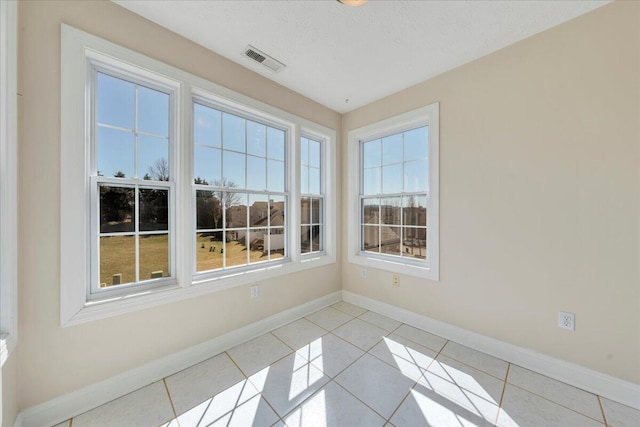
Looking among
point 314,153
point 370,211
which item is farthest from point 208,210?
point 370,211

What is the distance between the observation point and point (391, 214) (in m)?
2.97

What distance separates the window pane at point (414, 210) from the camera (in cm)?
264

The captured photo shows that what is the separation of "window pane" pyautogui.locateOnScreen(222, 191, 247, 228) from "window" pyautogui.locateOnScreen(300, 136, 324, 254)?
793mm

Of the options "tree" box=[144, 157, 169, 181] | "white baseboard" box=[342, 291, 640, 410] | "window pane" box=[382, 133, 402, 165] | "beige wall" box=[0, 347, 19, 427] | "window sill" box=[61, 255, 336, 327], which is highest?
"window pane" box=[382, 133, 402, 165]

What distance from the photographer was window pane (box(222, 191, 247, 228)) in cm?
232

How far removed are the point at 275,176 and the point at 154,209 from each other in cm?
127

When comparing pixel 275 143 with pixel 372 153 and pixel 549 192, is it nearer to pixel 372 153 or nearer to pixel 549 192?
pixel 372 153

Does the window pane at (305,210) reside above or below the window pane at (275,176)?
below

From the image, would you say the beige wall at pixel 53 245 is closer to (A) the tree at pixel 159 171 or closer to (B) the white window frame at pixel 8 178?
(B) the white window frame at pixel 8 178

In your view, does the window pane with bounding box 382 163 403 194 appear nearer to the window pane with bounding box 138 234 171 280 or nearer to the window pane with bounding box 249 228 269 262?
the window pane with bounding box 249 228 269 262

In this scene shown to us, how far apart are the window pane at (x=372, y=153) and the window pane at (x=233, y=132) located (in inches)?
65.9

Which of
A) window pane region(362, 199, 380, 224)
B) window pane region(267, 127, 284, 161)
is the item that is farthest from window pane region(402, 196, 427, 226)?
window pane region(267, 127, 284, 161)

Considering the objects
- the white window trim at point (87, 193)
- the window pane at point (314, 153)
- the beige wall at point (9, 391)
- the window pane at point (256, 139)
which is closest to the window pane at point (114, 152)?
the white window trim at point (87, 193)

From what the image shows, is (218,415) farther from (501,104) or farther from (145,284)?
(501,104)
